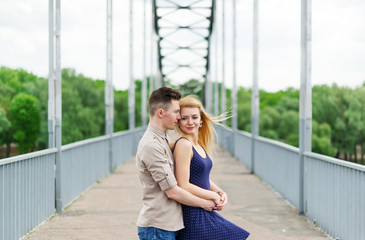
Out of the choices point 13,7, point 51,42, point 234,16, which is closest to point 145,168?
point 51,42

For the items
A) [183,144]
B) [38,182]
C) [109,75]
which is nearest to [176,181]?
[183,144]

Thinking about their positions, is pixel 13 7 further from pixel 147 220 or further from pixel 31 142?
pixel 147 220

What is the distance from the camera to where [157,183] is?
2713 mm

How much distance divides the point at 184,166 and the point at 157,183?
0.55 ft

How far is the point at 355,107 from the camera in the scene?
183ft

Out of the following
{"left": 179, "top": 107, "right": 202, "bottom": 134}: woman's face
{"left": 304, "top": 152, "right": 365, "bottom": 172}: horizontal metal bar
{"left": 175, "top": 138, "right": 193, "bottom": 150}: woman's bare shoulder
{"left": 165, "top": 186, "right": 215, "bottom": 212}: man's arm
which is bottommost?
{"left": 304, "top": 152, "right": 365, "bottom": 172}: horizontal metal bar

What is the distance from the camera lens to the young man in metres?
2.66

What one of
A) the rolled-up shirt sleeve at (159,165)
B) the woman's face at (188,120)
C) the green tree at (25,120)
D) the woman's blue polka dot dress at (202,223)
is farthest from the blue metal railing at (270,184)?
the green tree at (25,120)

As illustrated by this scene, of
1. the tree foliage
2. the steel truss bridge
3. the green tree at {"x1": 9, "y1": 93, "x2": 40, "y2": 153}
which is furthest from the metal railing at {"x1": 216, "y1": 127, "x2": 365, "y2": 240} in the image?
the tree foliage

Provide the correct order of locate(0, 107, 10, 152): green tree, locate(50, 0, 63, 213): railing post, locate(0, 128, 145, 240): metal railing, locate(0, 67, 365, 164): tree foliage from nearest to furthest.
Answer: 1. locate(0, 128, 145, 240): metal railing
2. locate(50, 0, 63, 213): railing post
3. locate(0, 107, 10, 152): green tree
4. locate(0, 67, 365, 164): tree foliage

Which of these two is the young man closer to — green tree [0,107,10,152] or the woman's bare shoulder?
the woman's bare shoulder

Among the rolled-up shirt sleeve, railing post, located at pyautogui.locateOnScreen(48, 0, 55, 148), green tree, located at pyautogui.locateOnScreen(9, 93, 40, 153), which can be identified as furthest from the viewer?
green tree, located at pyautogui.locateOnScreen(9, 93, 40, 153)

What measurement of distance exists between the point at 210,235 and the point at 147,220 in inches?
13.0

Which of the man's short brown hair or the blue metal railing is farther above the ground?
the man's short brown hair
